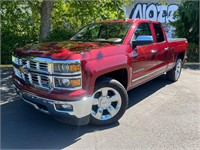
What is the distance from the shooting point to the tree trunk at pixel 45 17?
922cm

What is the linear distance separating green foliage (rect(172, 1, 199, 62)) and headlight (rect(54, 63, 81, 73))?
9104 mm

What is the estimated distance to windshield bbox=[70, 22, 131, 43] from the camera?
474 cm

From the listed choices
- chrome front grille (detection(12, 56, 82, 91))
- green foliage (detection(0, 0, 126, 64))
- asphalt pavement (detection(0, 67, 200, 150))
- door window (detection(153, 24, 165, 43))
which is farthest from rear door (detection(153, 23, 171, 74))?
green foliage (detection(0, 0, 126, 64))

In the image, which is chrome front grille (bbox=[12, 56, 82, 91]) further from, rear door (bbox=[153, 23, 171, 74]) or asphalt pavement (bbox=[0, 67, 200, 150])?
rear door (bbox=[153, 23, 171, 74])

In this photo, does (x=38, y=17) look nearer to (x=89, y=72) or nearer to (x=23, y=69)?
(x=23, y=69)

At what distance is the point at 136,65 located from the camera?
15.2ft

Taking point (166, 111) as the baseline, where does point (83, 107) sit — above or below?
above

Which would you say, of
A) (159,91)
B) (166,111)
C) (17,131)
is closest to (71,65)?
(17,131)

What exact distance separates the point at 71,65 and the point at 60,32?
7.13 meters

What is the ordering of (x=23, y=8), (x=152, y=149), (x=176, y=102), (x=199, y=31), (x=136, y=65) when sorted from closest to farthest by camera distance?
1. (x=152, y=149)
2. (x=136, y=65)
3. (x=176, y=102)
4. (x=23, y=8)
5. (x=199, y=31)

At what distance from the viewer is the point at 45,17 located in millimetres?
9430

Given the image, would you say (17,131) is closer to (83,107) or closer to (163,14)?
(83,107)

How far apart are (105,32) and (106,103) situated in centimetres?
174

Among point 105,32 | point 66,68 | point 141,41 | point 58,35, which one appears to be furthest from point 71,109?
point 58,35
